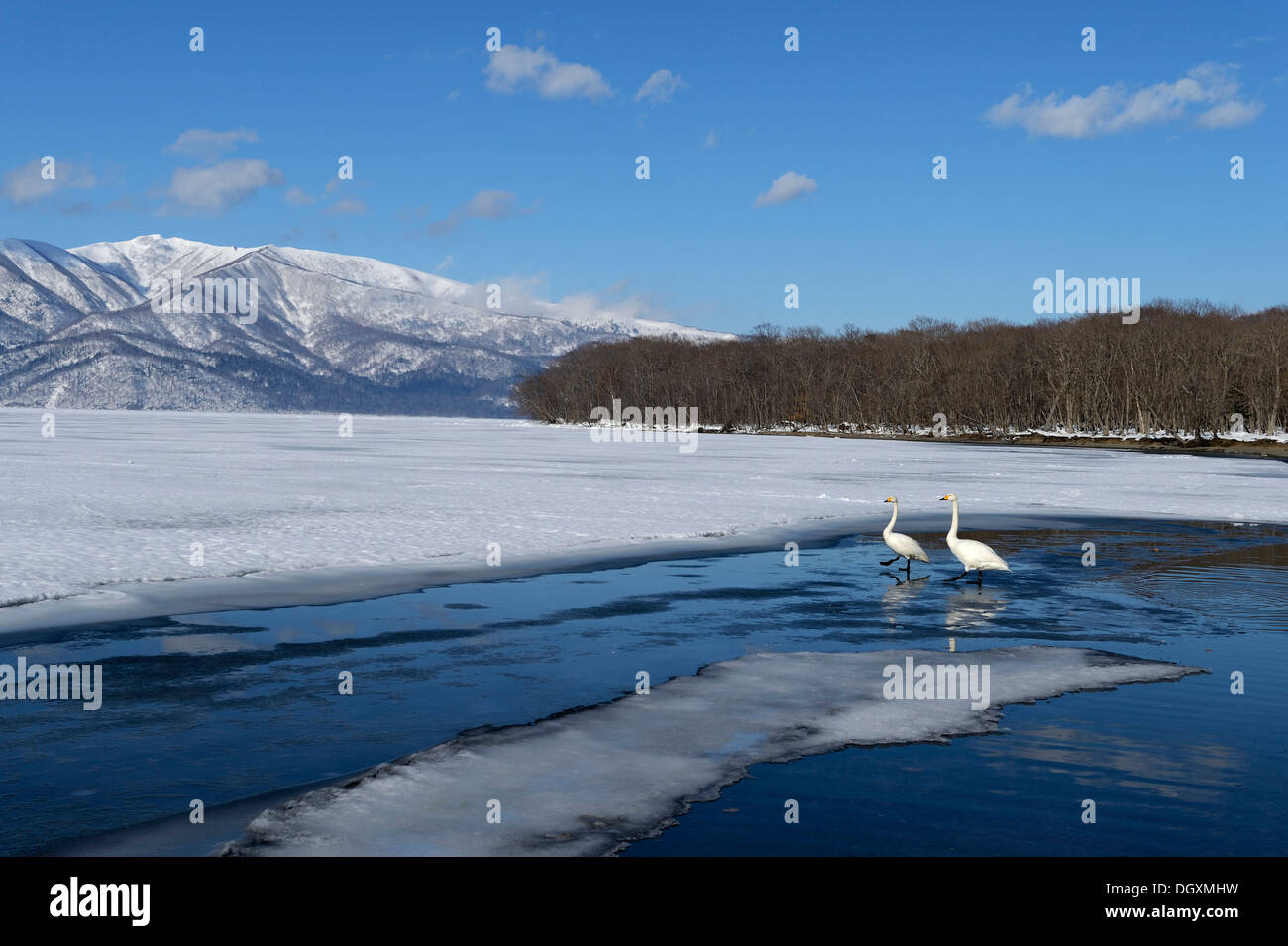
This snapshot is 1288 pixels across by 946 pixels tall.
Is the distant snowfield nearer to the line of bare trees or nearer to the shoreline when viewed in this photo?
the shoreline

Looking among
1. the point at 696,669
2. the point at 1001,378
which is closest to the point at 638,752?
the point at 696,669

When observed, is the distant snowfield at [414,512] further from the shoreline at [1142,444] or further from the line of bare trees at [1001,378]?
the line of bare trees at [1001,378]

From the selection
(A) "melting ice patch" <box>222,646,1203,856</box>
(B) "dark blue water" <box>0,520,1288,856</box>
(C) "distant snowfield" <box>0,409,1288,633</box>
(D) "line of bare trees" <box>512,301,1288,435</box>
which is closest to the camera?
(A) "melting ice patch" <box>222,646,1203,856</box>

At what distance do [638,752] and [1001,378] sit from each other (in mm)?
118921

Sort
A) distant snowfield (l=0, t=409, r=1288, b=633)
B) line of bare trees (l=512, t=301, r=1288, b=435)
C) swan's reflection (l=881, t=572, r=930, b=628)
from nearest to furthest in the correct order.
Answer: swan's reflection (l=881, t=572, r=930, b=628) → distant snowfield (l=0, t=409, r=1288, b=633) → line of bare trees (l=512, t=301, r=1288, b=435)

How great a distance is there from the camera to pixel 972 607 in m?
14.4

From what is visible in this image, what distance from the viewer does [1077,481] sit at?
130 ft

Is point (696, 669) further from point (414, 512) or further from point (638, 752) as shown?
point (414, 512)

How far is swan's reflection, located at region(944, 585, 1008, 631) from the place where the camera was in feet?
43.7

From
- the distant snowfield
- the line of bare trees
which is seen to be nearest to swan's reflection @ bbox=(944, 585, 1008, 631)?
the distant snowfield

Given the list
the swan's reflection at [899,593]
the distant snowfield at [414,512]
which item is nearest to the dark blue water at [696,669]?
the swan's reflection at [899,593]

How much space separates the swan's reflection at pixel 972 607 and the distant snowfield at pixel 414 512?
338 centimetres

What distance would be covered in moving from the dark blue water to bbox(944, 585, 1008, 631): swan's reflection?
7 centimetres
